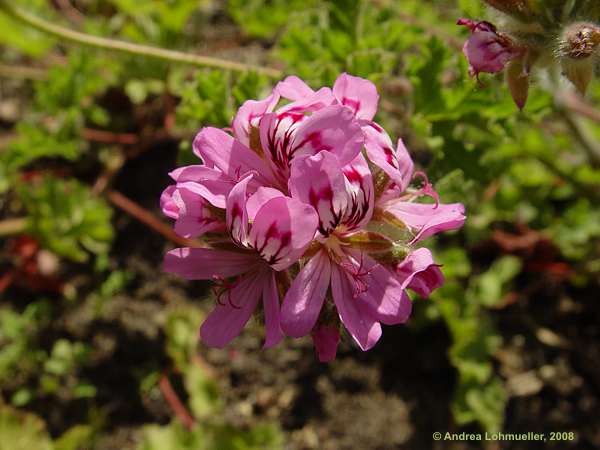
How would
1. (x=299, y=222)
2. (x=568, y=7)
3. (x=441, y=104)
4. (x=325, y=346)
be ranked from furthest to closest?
1. (x=441, y=104)
2. (x=568, y=7)
3. (x=325, y=346)
4. (x=299, y=222)

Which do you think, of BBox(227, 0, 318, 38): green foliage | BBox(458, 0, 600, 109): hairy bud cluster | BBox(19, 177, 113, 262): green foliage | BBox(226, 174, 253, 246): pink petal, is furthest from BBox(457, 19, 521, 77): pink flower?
BBox(19, 177, 113, 262): green foliage

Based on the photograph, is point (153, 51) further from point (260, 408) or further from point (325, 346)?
point (260, 408)

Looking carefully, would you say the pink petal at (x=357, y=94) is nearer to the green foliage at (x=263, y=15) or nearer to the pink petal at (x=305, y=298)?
the pink petal at (x=305, y=298)

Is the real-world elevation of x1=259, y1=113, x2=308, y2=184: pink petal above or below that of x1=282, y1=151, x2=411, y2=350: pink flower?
above

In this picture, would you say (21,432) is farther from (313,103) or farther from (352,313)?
(313,103)

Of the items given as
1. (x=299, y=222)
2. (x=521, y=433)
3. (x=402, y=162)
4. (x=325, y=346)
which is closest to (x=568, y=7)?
(x=402, y=162)

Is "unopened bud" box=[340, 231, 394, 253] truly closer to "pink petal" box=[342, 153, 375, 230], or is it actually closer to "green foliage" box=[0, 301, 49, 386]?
"pink petal" box=[342, 153, 375, 230]
